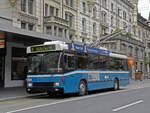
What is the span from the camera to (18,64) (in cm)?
2245

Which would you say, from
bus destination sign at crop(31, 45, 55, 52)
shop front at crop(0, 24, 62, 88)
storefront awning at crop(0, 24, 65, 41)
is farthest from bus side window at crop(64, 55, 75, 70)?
shop front at crop(0, 24, 62, 88)

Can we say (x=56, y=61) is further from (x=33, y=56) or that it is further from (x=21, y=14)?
(x=21, y=14)

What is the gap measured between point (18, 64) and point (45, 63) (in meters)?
9.70

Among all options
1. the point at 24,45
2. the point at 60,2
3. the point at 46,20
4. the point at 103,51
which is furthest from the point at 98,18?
the point at 103,51

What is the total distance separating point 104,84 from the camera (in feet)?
57.7

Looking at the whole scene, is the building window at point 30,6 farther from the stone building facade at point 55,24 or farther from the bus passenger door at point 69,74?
the bus passenger door at point 69,74

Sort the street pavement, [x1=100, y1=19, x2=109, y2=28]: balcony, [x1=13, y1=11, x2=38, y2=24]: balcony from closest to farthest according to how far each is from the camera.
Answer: the street pavement → [x1=13, y1=11, x2=38, y2=24]: balcony → [x1=100, y1=19, x2=109, y2=28]: balcony

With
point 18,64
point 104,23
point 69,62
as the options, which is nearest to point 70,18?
point 104,23

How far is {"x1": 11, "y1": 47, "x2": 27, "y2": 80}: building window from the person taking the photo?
21.9 m

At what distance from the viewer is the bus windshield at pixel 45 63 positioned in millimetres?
13148

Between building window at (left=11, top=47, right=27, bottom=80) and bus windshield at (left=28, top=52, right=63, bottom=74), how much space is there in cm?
822

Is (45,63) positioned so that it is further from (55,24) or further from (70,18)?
(70,18)

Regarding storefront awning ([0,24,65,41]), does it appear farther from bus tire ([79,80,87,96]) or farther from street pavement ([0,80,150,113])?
bus tire ([79,80,87,96])

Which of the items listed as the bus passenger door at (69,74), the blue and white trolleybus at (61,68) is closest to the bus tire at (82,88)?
the blue and white trolleybus at (61,68)
